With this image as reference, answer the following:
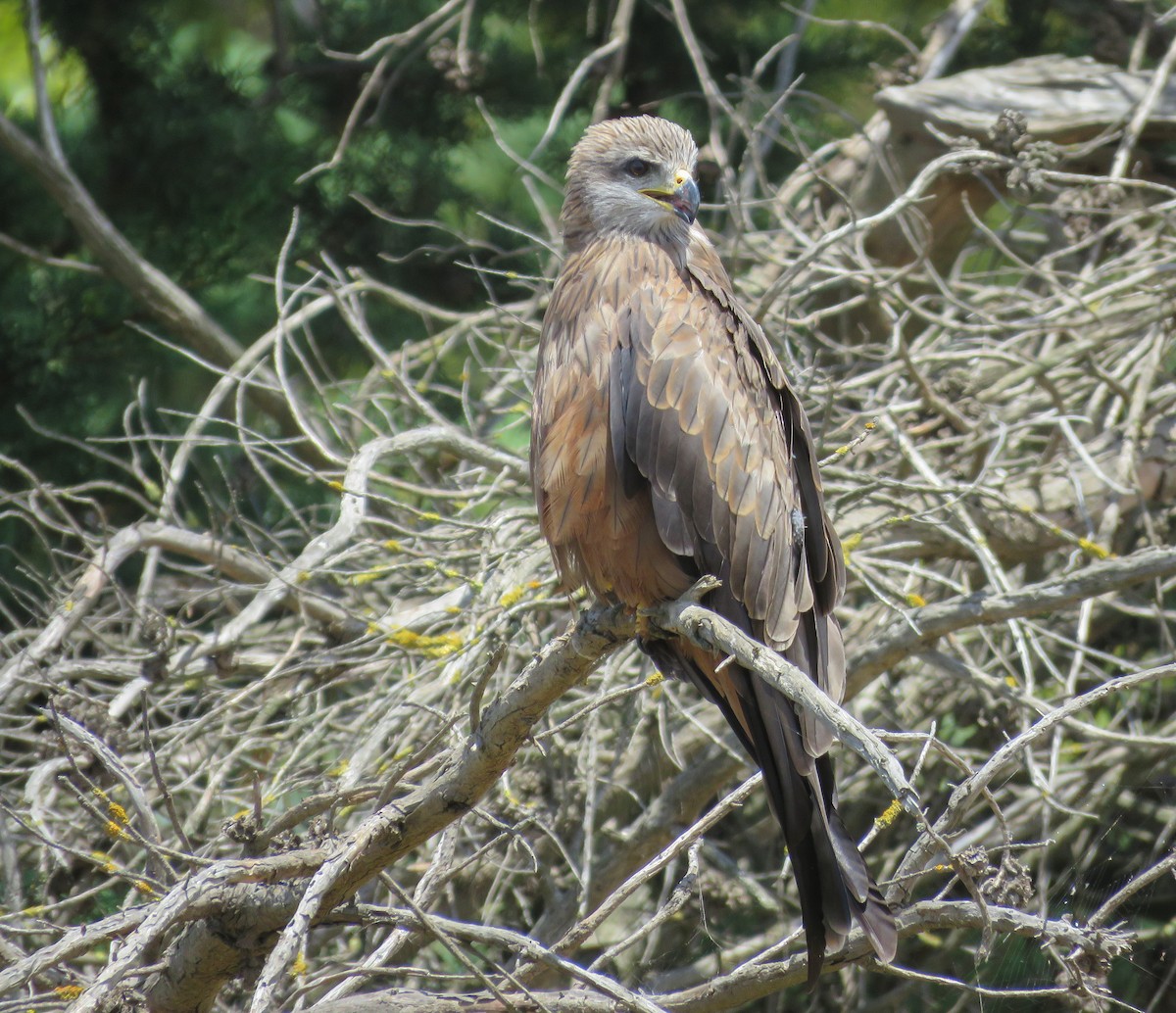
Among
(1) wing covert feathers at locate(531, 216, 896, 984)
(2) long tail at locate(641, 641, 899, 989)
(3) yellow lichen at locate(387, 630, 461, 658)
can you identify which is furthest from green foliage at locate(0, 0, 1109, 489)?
(2) long tail at locate(641, 641, 899, 989)

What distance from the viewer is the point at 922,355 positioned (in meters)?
3.93

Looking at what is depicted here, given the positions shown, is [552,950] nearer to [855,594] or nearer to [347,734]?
[347,734]

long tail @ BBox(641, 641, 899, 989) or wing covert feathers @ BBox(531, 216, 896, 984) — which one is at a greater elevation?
wing covert feathers @ BBox(531, 216, 896, 984)

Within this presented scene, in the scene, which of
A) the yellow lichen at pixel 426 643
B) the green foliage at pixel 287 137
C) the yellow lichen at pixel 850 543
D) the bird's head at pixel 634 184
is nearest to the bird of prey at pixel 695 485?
the bird's head at pixel 634 184

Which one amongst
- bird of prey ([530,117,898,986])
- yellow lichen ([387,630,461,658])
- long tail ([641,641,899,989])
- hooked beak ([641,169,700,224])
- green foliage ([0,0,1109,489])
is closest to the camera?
long tail ([641,641,899,989])

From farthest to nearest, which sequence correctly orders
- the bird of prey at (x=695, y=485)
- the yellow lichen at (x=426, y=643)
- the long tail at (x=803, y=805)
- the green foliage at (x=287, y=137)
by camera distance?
1. the green foliage at (x=287, y=137)
2. the yellow lichen at (x=426, y=643)
3. the bird of prey at (x=695, y=485)
4. the long tail at (x=803, y=805)

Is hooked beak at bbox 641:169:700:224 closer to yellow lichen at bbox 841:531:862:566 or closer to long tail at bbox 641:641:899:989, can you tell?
yellow lichen at bbox 841:531:862:566

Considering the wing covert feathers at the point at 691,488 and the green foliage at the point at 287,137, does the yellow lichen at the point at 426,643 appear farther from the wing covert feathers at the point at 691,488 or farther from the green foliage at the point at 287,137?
the green foliage at the point at 287,137

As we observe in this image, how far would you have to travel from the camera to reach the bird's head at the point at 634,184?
326 cm

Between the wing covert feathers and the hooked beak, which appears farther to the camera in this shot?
the hooked beak

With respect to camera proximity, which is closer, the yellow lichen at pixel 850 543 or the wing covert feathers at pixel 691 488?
the wing covert feathers at pixel 691 488

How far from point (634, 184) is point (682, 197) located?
Result: 159 millimetres

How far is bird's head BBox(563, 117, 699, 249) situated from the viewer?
3.26 m

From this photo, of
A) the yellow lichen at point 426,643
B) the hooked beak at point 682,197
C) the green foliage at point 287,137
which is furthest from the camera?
the green foliage at point 287,137
